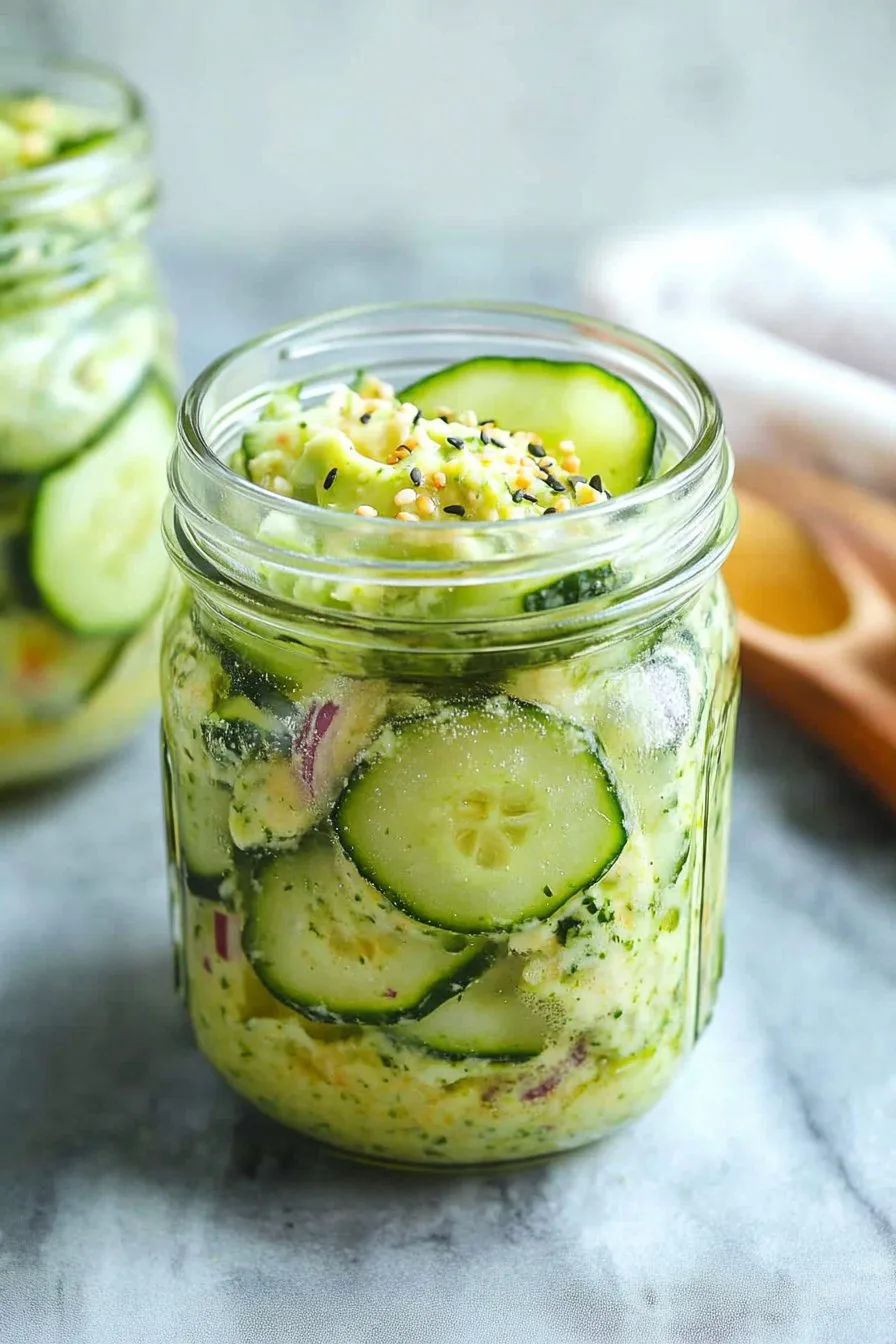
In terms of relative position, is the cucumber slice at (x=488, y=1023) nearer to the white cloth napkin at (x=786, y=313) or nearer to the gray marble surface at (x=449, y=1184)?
the gray marble surface at (x=449, y=1184)

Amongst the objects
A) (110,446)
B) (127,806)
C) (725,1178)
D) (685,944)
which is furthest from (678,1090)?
(110,446)

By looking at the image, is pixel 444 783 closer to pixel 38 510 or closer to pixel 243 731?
pixel 243 731

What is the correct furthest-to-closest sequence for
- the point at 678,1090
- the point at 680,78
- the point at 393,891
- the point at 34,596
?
the point at 680,78 → the point at 34,596 → the point at 678,1090 → the point at 393,891

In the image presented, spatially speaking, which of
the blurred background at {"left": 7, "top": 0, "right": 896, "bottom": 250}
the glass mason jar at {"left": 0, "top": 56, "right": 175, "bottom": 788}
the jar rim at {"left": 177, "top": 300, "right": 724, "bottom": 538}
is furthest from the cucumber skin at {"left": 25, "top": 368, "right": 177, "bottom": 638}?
the blurred background at {"left": 7, "top": 0, "right": 896, "bottom": 250}

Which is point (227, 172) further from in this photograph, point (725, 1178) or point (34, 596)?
point (725, 1178)

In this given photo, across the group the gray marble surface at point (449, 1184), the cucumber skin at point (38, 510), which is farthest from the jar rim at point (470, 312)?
the gray marble surface at point (449, 1184)

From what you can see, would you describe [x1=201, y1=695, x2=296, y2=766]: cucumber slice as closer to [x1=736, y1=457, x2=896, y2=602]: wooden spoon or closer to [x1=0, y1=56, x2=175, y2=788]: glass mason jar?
[x1=0, y1=56, x2=175, y2=788]: glass mason jar

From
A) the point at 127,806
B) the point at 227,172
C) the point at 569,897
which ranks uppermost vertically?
the point at 569,897

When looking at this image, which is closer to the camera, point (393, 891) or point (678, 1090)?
point (393, 891)
